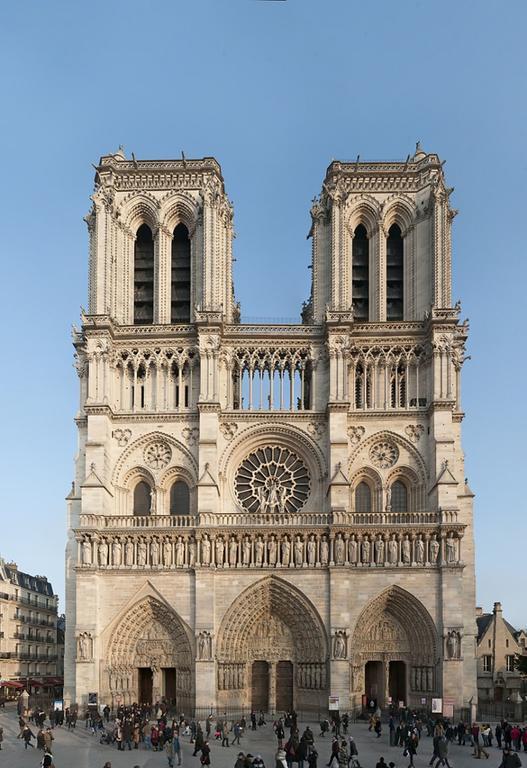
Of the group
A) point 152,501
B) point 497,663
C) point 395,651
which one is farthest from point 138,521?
point 497,663

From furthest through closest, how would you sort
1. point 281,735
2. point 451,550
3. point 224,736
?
point 451,550 < point 224,736 < point 281,735

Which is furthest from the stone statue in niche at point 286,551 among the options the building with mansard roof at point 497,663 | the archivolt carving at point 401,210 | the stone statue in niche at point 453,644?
the building with mansard roof at point 497,663

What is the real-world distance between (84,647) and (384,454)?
1332 centimetres

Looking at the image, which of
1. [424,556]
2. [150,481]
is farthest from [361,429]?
[150,481]

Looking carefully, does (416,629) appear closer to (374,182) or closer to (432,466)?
(432,466)

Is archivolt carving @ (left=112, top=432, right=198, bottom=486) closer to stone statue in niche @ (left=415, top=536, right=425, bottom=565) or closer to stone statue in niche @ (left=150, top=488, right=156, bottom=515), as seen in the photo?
stone statue in niche @ (left=150, top=488, right=156, bottom=515)

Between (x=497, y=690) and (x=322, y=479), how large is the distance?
63.0 ft

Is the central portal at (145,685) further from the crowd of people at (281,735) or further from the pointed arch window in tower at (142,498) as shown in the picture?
the pointed arch window in tower at (142,498)

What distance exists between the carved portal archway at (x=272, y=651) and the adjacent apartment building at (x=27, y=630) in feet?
59.5

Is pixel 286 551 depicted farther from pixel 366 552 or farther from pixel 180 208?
pixel 180 208

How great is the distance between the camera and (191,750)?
33219 mm

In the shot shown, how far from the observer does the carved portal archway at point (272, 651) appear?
135 ft

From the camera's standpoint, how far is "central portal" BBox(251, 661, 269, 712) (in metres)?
42.2

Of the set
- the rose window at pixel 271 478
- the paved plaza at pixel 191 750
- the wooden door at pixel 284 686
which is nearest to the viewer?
the paved plaza at pixel 191 750
